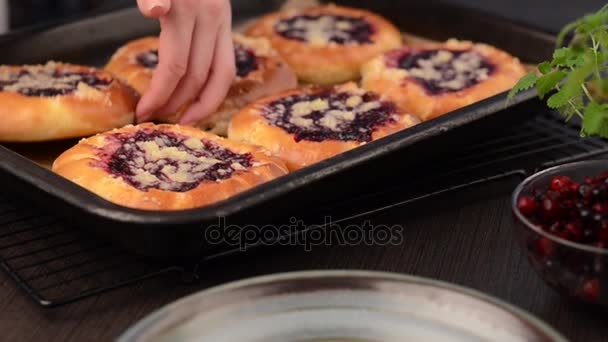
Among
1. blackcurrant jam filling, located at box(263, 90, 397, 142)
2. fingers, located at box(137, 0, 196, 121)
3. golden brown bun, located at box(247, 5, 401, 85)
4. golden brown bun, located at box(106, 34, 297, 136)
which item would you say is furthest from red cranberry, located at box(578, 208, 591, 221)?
golden brown bun, located at box(247, 5, 401, 85)

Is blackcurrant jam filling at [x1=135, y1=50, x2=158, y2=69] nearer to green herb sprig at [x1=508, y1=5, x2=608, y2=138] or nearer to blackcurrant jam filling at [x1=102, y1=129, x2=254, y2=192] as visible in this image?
blackcurrant jam filling at [x1=102, y1=129, x2=254, y2=192]

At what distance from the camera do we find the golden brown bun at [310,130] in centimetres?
212

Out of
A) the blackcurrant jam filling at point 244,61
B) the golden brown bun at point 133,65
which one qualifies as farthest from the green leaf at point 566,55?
the golden brown bun at point 133,65

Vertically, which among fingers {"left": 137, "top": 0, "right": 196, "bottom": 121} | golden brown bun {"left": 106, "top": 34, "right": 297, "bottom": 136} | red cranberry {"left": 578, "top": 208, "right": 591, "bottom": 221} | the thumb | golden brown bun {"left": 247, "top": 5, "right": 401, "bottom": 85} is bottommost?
golden brown bun {"left": 247, "top": 5, "right": 401, "bottom": 85}

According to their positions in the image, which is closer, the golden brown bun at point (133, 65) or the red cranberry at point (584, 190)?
the red cranberry at point (584, 190)

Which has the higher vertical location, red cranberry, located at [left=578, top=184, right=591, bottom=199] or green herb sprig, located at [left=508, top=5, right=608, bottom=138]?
green herb sprig, located at [left=508, top=5, right=608, bottom=138]

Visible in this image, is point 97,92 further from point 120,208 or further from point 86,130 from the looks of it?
point 120,208

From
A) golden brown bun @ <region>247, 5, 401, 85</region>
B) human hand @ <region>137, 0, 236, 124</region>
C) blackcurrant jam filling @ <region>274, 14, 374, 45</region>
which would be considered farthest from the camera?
blackcurrant jam filling @ <region>274, 14, 374, 45</region>

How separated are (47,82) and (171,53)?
1.37 ft

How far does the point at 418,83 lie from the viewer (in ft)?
8.32

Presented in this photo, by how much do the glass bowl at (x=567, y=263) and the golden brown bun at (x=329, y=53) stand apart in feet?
4.17

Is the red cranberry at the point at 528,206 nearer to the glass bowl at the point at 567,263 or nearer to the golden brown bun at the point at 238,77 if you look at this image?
the glass bowl at the point at 567,263

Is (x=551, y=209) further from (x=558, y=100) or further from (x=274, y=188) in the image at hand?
(x=274, y=188)

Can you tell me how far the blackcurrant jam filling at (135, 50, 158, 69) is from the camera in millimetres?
2658
